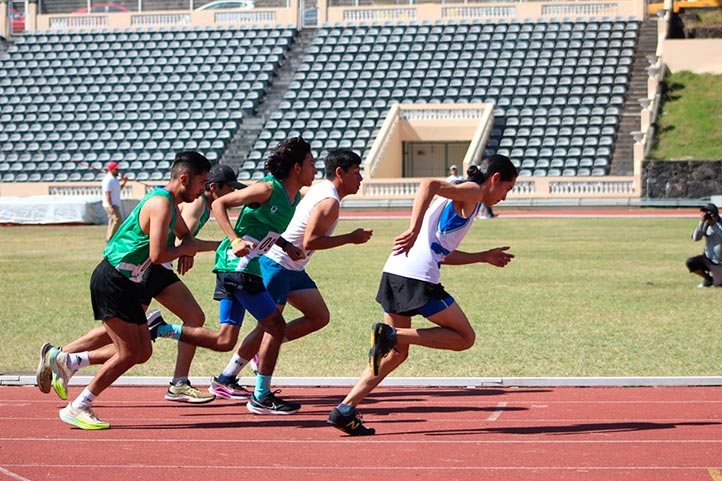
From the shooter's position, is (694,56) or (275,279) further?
(694,56)

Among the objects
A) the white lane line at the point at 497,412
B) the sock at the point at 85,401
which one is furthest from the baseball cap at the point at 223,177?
the white lane line at the point at 497,412

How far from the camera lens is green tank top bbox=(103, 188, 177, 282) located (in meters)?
8.03

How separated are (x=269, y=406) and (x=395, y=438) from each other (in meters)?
1.24

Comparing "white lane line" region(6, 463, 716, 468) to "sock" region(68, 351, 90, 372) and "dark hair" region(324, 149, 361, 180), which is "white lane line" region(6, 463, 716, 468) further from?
"dark hair" region(324, 149, 361, 180)

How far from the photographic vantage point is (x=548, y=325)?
13016 millimetres

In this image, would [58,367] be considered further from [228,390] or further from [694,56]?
[694,56]

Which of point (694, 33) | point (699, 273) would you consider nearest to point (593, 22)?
point (694, 33)

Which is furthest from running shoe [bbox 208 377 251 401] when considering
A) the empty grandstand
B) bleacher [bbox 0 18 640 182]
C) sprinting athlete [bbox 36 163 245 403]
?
bleacher [bbox 0 18 640 182]

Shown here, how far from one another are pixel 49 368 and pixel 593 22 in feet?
151

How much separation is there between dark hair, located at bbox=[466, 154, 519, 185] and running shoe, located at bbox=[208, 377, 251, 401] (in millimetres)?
2688

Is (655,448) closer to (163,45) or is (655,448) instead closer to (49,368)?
(49,368)

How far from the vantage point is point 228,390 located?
9273mm

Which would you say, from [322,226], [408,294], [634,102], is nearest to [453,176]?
[322,226]

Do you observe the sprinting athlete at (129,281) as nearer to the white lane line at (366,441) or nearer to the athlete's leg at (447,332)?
the white lane line at (366,441)
